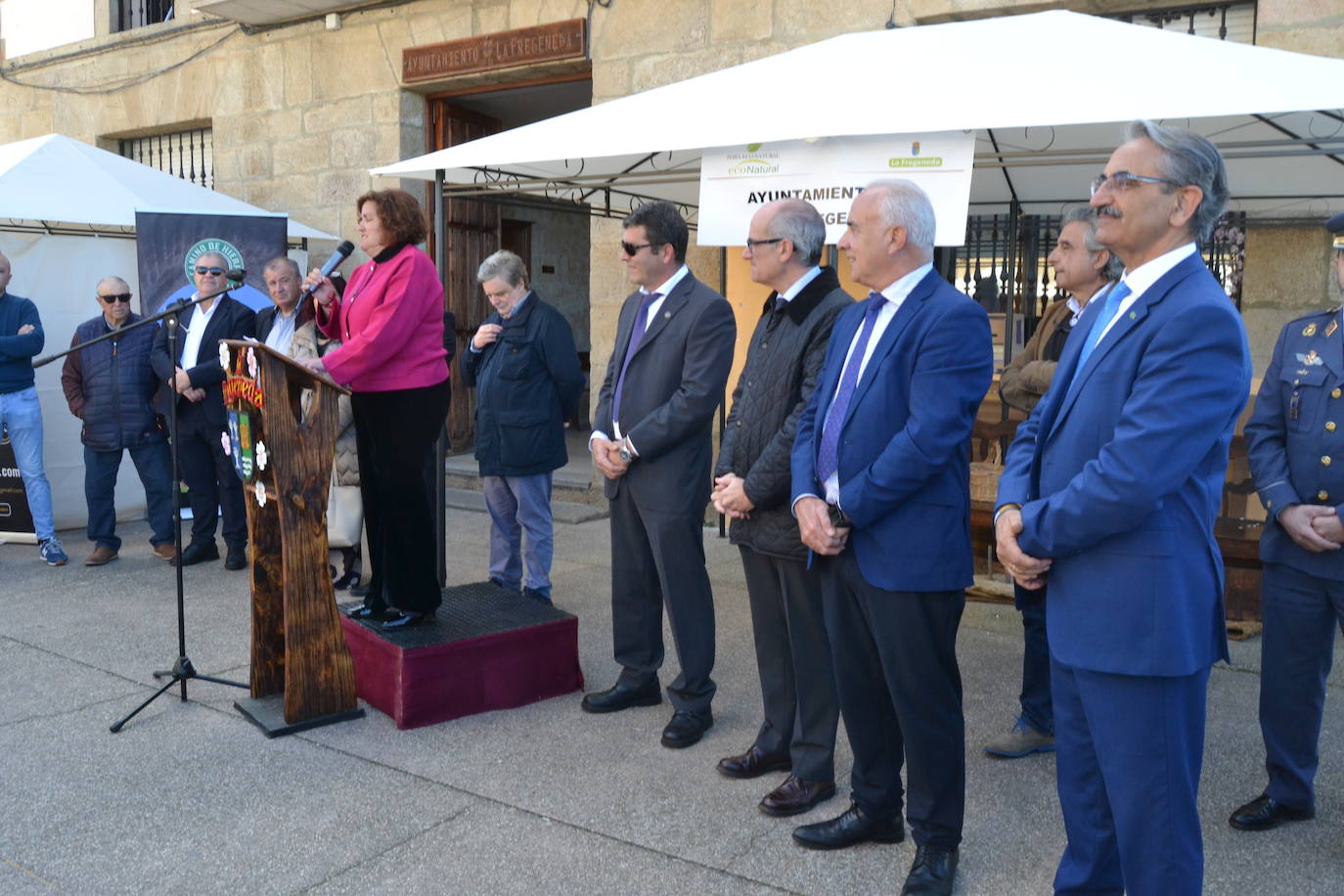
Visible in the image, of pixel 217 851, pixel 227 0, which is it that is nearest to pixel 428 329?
pixel 217 851

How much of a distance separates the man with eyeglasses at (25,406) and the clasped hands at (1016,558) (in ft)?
20.9

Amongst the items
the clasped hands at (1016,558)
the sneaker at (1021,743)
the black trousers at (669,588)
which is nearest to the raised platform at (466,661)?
the black trousers at (669,588)

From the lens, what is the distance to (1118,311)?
2.27 m

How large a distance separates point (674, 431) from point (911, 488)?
1262mm

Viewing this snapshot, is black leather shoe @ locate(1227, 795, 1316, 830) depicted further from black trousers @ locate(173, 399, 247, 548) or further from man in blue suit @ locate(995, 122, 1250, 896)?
black trousers @ locate(173, 399, 247, 548)

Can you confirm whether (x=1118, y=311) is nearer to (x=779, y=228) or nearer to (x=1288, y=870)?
(x=779, y=228)

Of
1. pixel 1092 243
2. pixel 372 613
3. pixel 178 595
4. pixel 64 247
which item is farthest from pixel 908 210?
pixel 64 247

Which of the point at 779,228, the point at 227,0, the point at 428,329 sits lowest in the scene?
the point at 428,329

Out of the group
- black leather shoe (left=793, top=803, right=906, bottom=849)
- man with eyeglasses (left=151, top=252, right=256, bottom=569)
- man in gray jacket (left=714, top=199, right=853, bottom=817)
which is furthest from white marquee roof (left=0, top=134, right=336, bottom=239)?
black leather shoe (left=793, top=803, right=906, bottom=849)

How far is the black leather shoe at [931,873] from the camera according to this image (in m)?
2.81

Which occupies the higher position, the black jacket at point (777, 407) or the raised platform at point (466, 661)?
the black jacket at point (777, 407)

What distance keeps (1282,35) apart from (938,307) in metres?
4.72

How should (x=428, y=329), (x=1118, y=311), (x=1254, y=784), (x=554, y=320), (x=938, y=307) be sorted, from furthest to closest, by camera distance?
(x=554, y=320), (x=428, y=329), (x=1254, y=784), (x=938, y=307), (x=1118, y=311)

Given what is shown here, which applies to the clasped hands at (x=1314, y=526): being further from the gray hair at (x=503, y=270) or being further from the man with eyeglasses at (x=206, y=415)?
the man with eyeglasses at (x=206, y=415)
